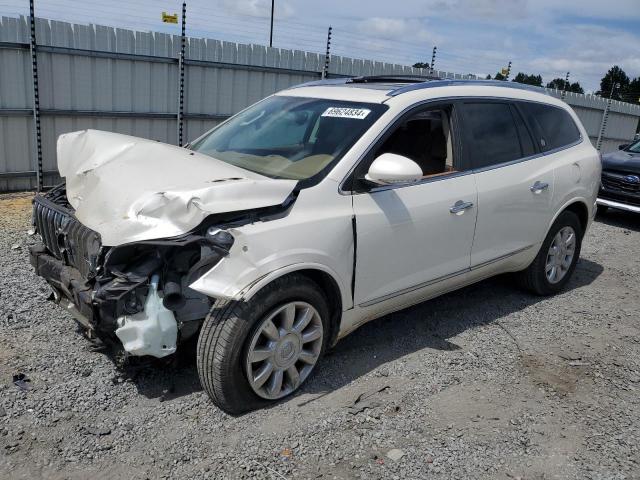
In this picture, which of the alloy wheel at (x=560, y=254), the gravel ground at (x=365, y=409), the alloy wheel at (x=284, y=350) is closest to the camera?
the gravel ground at (x=365, y=409)

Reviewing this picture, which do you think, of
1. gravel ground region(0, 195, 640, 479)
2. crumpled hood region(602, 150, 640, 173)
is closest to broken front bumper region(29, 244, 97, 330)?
gravel ground region(0, 195, 640, 479)

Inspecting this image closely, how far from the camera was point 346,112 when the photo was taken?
3.99 metres

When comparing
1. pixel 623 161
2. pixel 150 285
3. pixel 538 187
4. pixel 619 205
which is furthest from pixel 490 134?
pixel 623 161

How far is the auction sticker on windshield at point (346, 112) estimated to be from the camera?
389cm

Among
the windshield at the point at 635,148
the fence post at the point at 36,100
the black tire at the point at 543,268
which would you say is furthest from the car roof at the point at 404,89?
the windshield at the point at 635,148

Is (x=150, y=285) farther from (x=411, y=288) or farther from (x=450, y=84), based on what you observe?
(x=450, y=84)

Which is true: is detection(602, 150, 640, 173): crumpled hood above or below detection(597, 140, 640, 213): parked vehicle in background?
above

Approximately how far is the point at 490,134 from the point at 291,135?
159 cm

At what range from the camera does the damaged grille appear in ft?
10.4

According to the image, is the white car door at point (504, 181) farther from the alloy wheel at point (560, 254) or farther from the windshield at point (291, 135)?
the windshield at point (291, 135)

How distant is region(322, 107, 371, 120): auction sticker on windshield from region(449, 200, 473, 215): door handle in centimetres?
89

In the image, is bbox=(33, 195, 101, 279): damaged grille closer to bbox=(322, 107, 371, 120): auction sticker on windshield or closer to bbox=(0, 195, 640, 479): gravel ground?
bbox=(0, 195, 640, 479): gravel ground

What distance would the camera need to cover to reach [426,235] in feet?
12.9

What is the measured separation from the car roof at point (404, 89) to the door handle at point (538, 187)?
76cm
